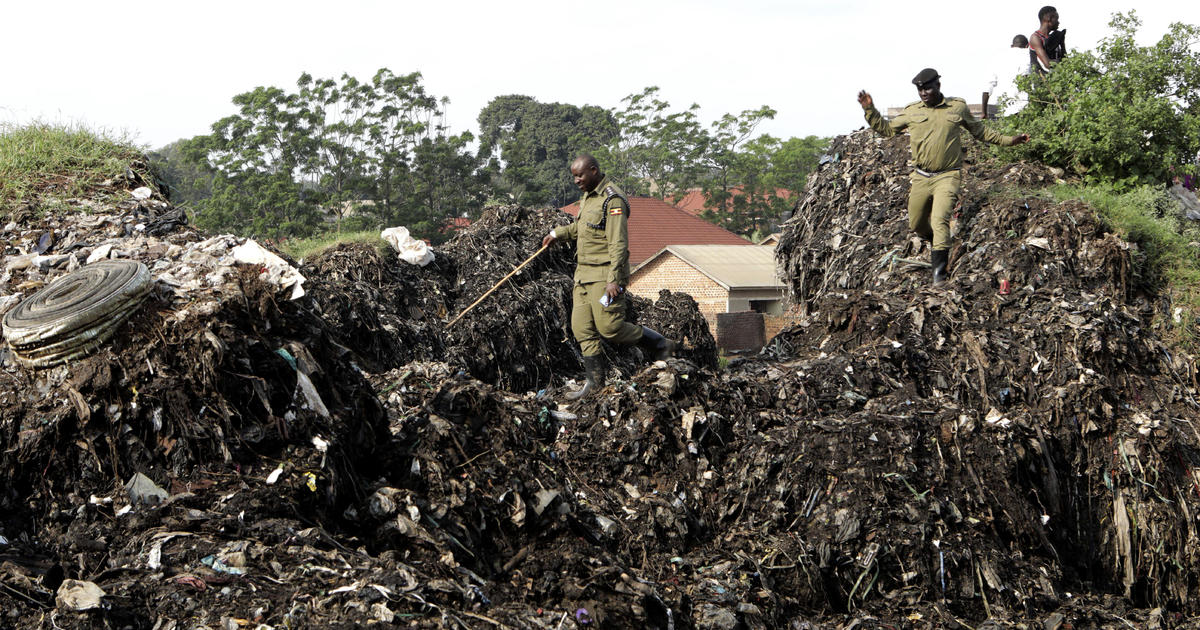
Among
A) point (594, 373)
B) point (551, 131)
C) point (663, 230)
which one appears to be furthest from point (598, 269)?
point (551, 131)

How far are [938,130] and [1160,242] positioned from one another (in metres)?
2.14

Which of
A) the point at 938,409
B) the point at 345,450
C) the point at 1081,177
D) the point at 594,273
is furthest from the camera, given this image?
the point at 1081,177

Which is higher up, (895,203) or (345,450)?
(895,203)

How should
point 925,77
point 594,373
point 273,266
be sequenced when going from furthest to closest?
point 925,77 < point 594,373 < point 273,266

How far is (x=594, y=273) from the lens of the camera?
236 inches

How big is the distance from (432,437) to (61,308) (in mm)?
1650

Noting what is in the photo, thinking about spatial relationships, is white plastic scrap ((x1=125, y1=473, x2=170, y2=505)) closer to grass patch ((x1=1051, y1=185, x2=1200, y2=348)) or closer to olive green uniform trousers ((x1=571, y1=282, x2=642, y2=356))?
olive green uniform trousers ((x1=571, y1=282, x2=642, y2=356))

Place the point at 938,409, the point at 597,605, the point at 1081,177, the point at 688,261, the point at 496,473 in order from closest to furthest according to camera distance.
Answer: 1. the point at 597,605
2. the point at 496,473
3. the point at 938,409
4. the point at 1081,177
5. the point at 688,261

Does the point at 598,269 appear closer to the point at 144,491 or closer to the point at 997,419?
the point at 997,419

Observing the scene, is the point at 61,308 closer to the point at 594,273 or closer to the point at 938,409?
the point at 594,273

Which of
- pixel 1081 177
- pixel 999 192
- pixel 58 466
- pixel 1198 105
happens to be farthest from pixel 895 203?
pixel 58 466

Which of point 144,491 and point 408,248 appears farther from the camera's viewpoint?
point 408,248

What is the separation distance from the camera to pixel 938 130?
748 centimetres

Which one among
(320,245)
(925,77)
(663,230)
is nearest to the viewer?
(925,77)
